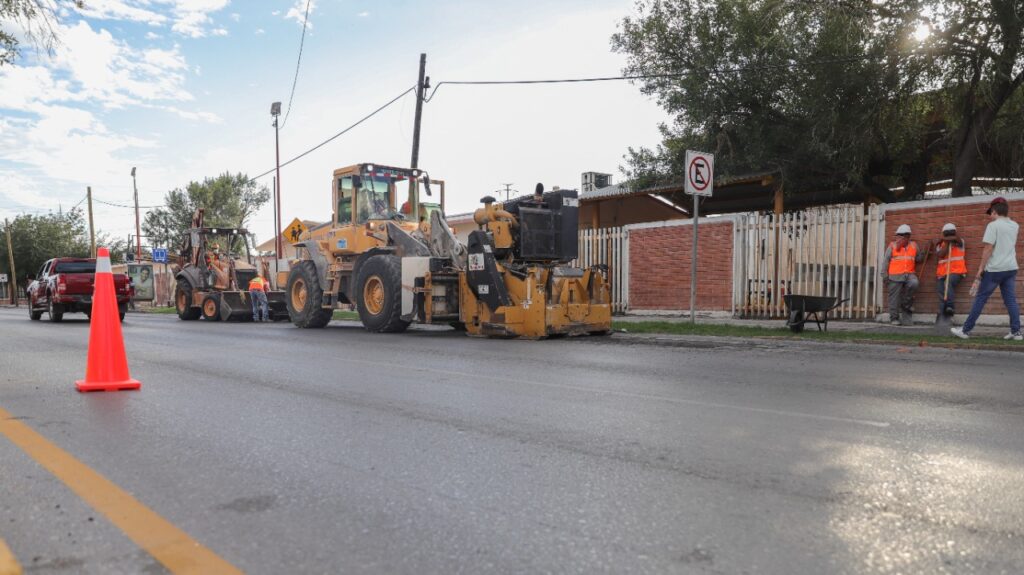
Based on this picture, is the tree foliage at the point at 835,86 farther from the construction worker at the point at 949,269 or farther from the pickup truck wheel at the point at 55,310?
the pickup truck wheel at the point at 55,310

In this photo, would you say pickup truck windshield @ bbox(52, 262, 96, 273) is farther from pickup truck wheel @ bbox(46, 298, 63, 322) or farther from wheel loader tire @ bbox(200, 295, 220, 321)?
wheel loader tire @ bbox(200, 295, 220, 321)

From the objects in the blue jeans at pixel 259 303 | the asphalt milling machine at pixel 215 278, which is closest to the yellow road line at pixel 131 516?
the blue jeans at pixel 259 303

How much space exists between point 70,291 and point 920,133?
21577 mm

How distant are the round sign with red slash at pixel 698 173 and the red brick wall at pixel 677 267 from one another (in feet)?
11.4

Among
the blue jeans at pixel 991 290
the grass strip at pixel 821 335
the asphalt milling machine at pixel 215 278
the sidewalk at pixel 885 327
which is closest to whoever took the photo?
the grass strip at pixel 821 335

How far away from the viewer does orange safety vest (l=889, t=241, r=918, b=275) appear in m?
12.3

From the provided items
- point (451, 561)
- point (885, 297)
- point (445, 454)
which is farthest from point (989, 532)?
point (885, 297)

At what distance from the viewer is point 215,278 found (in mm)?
20672

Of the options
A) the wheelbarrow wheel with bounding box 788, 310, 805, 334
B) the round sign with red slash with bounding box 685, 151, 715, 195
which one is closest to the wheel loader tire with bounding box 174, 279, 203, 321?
the round sign with red slash with bounding box 685, 151, 715, 195

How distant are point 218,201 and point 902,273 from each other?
213ft

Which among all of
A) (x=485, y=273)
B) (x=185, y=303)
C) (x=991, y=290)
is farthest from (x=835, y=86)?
(x=185, y=303)

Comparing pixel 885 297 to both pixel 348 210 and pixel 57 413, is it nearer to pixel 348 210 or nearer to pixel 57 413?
pixel 348 210

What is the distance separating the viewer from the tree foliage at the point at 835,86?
Answer: 1466 cm

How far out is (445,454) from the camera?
3.96 m
